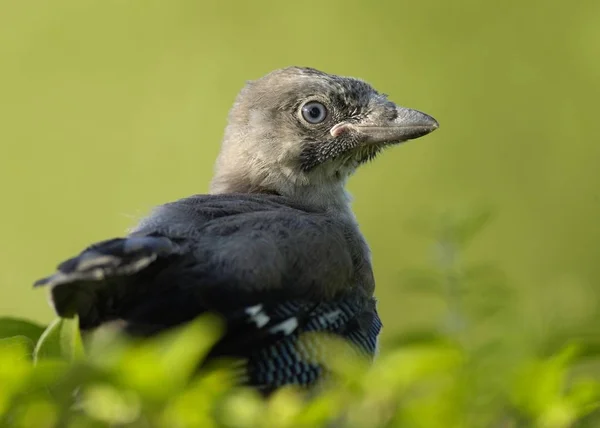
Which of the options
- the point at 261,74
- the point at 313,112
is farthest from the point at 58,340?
the point at 261,74

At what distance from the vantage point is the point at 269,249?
2195 mm

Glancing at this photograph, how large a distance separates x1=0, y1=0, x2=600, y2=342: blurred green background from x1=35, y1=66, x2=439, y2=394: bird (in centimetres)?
137

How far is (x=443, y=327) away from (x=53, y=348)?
2.03 ft

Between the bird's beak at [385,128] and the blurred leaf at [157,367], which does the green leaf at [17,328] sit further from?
the bird's beak at [385,128]

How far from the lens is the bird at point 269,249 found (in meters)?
1.83

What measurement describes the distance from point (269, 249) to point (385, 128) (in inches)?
49.9

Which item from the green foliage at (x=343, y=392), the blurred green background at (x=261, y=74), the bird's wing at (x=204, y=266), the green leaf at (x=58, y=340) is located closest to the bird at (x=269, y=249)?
the bird's wing at (x=204, y=266)

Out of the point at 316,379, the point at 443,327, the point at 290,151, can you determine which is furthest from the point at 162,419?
the point at 290,151

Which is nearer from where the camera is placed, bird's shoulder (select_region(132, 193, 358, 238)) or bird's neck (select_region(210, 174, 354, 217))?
bird's shoulder (select_region(132, 193, 358, 238))

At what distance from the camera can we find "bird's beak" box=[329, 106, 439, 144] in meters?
3.32

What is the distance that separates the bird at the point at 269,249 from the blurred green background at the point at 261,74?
137cm

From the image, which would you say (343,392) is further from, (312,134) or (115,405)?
(312,134)

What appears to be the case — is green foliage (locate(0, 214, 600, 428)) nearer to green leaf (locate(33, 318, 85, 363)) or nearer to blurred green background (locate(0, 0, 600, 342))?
green leaf (locate(33, 318, 85, 363))

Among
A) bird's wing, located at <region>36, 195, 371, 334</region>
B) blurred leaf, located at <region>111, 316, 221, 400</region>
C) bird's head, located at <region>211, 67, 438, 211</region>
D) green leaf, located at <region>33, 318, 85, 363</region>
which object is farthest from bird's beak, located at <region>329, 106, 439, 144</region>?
blurred leaf, located at <region>111, 316, 221, 400</region>
